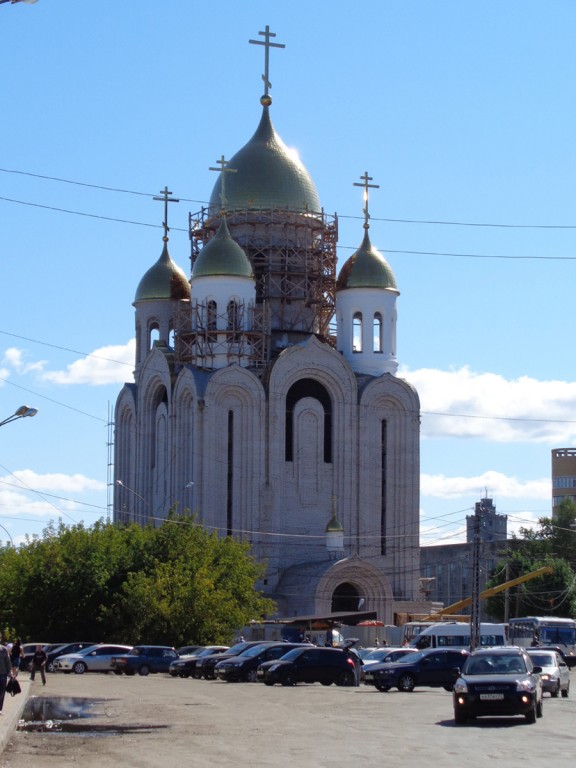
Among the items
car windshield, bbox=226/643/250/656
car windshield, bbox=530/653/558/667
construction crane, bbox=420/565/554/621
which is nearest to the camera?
car windshield, bbox=530/653/558/667

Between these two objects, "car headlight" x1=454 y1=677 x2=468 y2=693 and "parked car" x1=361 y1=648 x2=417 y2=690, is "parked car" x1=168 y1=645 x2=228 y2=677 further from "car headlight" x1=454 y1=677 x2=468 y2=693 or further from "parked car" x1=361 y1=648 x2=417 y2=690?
"car headlight" x1=454 y1=677 x2=468 y2=693

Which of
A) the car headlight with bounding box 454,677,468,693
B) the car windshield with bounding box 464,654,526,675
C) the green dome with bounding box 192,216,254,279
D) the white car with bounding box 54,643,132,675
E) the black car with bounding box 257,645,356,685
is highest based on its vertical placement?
the green dome with bounding box 192,216,254,279

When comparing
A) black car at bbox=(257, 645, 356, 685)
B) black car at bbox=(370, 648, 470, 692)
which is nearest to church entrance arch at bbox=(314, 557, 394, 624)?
black car at bbox=(257, 645, 356, 685)

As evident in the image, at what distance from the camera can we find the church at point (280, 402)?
62906 mm

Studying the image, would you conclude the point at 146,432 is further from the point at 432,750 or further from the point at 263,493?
the point at 432,750

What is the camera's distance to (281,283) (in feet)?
228

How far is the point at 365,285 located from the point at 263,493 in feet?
37.6

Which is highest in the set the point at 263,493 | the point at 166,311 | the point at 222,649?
the point at 166,311

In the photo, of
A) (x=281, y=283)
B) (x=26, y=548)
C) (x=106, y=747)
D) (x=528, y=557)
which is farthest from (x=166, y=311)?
(x=106, y=747)

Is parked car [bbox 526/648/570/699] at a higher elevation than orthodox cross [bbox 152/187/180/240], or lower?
lower

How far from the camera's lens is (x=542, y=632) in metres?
56.7

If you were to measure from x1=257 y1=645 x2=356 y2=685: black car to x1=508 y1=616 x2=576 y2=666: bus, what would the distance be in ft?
69.7

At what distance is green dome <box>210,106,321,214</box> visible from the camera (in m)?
69.6

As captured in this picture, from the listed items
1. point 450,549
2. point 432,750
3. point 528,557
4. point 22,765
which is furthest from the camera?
point 450,549
